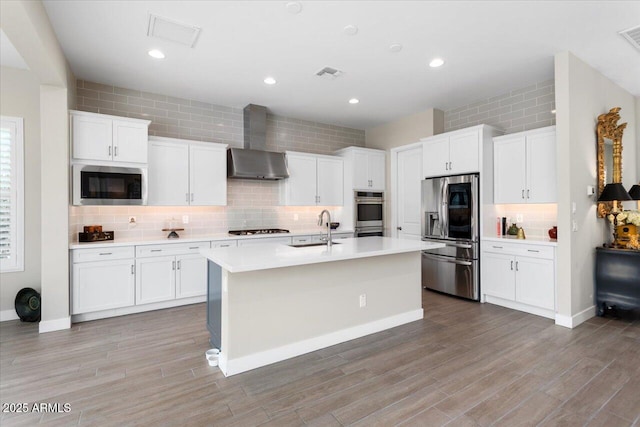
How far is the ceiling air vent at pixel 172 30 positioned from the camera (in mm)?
2947

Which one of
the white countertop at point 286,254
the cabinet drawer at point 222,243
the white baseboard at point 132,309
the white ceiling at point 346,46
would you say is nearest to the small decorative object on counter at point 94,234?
the white baseboard at point 132,309

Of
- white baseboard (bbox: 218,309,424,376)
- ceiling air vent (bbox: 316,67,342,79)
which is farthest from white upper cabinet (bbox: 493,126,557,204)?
ceiling air vent (bbox: 316,67,342,79)

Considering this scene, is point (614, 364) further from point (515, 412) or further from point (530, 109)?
point (530, 109)

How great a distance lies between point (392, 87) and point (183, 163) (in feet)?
10.1

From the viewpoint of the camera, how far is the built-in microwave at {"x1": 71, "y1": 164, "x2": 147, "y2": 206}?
3809mm

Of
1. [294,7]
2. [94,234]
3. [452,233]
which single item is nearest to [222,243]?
[94,234]

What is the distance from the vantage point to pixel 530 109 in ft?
14.9

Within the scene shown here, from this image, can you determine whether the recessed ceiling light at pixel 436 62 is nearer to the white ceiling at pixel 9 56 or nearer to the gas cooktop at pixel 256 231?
the gas cooktop at pixel 256 231

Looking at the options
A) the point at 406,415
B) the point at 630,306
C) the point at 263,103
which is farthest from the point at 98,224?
the point at 630,306

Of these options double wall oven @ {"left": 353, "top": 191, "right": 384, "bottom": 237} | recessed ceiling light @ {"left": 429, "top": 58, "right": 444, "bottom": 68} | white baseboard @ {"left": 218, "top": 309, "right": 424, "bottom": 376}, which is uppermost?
recessed ceiling light @ {"left": 429, "top": 58, "right": 444, "bottom": 68}

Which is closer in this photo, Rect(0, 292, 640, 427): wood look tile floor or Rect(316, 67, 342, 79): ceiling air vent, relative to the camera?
Rect(0, 292, 640, 427): wood look tile floor

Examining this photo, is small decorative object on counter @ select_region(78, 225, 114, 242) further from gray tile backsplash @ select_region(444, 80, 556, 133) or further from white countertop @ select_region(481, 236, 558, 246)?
gray tile backsplash @ select_region(444, 80, 556, 133)

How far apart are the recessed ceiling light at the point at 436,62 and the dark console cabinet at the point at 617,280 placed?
2901 millimetres

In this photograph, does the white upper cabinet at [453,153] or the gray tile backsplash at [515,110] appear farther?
the white upper cabinet at [453,153]
